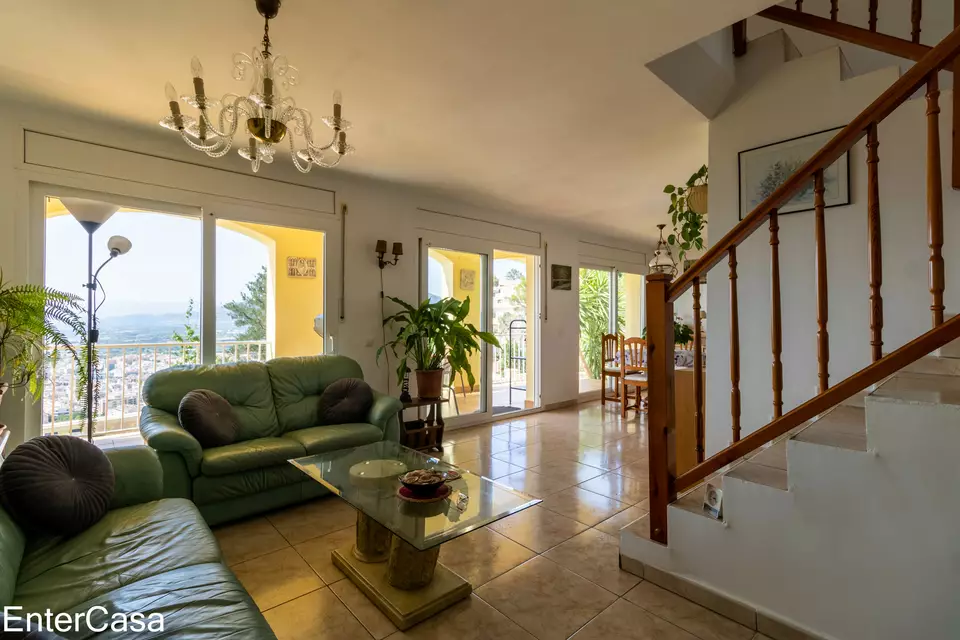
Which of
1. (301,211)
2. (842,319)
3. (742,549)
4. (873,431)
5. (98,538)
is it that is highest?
(301,211)

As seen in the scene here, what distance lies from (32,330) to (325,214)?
212 cm

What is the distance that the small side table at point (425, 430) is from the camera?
158 inches

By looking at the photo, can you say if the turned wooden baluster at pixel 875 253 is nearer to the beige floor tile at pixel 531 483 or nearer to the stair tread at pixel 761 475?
the stair tread at pixel 761 475

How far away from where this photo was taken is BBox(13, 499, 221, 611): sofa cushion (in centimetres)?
130

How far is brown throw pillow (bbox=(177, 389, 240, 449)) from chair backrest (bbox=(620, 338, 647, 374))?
4263mm

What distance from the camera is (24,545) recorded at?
1.52 meters

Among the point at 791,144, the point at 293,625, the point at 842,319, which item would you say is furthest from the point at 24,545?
the point at 791,144

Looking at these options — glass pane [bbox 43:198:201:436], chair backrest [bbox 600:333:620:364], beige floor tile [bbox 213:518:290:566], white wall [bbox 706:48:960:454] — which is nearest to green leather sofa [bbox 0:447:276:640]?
beige floor tile [bbox 213:518:290:566]

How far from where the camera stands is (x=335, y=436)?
2957mm

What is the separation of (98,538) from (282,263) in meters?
4.23

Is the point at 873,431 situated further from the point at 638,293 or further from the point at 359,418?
the point at 638,293

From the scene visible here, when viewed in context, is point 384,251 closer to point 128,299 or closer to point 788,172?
point 128,299

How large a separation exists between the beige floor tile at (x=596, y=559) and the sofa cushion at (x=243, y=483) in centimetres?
164

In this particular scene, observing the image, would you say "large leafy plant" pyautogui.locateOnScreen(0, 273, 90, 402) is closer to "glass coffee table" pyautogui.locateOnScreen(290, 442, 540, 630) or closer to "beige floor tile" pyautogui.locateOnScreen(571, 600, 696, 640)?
"glass coffee table" pyautogui.locateOnScreen(290, 442, 540, 630)
